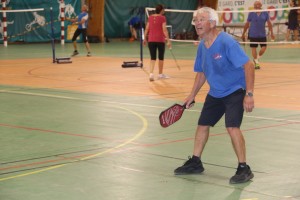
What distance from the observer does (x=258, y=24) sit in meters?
22.2

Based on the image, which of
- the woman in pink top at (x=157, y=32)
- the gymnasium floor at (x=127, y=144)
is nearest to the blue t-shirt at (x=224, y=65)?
the gymnasium floor at (x=127, y=144)

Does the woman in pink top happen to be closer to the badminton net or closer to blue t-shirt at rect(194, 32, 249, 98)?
blue t-shirt at rect(194, 32, 249, 98)

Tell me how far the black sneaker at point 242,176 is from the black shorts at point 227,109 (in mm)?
456

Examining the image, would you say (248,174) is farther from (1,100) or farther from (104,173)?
(1,100)

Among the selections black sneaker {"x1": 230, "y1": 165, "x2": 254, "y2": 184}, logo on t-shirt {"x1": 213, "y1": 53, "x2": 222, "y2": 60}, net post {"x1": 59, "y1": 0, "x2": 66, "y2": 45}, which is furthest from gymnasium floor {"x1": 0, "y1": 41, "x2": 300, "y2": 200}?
net post {"x1": 59, "y1": 0, "x2": 66, "y2": 45}

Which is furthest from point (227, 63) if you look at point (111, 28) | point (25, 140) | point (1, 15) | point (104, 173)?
point (111, 28)

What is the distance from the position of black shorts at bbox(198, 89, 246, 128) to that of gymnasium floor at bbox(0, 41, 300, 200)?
0.60 m

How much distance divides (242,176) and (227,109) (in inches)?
28.3

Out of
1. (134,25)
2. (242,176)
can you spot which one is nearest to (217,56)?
(242,176)

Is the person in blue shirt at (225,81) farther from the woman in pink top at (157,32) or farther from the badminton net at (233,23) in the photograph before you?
the badminton net at (233,23)

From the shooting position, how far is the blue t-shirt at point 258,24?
22.1 meters

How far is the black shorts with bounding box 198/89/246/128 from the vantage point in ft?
23.6

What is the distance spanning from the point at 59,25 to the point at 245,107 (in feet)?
113

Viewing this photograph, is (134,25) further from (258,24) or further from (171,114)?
(171,114)
